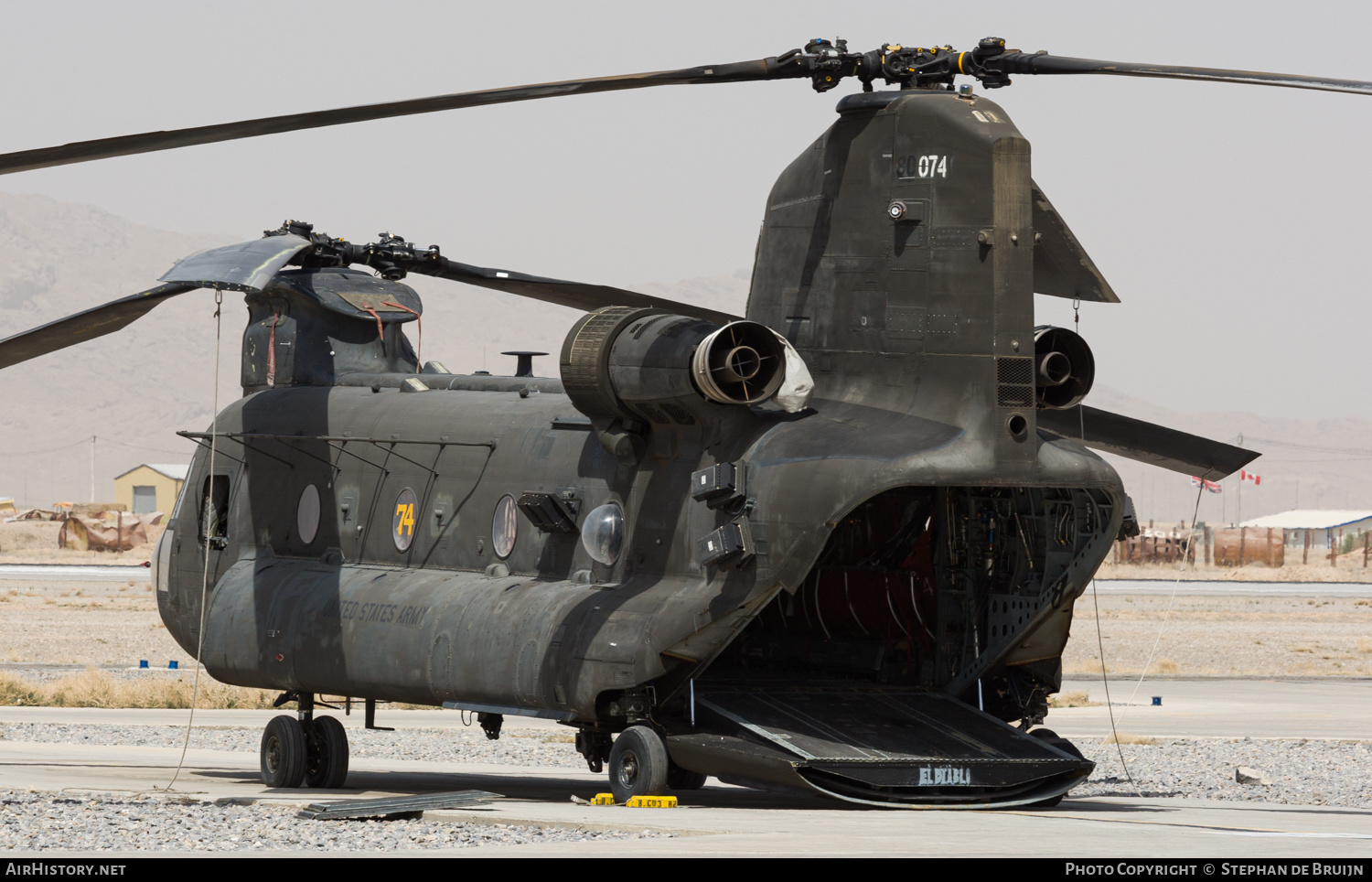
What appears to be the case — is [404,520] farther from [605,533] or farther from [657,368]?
[657,368]

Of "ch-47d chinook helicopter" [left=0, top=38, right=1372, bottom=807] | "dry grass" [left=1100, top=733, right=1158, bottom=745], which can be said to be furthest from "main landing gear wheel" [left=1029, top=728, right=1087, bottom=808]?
"dry grass" [left=1100, top=733, right=1158, bottom=745]

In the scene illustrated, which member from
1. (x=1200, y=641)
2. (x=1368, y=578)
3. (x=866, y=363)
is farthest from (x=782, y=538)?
(x=1368, y=578)

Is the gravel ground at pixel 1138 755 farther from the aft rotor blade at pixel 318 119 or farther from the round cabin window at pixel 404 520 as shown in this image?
the aft rotor blade at pixel 318 119

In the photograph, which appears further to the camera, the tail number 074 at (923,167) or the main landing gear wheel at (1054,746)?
the main landing gear wheel at (1054,746)

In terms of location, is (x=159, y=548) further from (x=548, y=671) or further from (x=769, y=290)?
(x=769, y=290)

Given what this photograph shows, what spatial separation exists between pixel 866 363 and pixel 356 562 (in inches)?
271

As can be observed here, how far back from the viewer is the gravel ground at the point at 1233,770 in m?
19.9

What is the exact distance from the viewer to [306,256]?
22609 mm

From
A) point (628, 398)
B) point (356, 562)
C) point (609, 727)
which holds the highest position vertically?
point (628, 398)

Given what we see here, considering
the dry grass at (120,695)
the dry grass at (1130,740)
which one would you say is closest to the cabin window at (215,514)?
the dry grass at (120,695)

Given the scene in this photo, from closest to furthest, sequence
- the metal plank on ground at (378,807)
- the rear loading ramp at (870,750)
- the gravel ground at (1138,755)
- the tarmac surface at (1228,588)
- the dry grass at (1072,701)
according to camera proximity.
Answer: the metal plank on ground at (378,807)
the rear loading ramp at (870,750)
the gravel ground at (1138,755)
the dry grass at (1072,701)
the tarmac surface at (1228,588)

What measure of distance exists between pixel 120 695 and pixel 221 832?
772 inches

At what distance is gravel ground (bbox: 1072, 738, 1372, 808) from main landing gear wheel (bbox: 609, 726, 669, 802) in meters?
5.63

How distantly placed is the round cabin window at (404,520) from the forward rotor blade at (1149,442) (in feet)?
21.9
